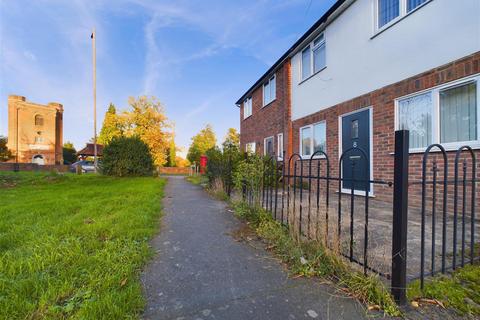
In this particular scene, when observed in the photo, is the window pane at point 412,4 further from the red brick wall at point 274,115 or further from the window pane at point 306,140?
the red brick wall at point 274,115

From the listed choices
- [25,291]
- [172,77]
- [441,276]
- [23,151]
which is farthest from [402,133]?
[23,151]

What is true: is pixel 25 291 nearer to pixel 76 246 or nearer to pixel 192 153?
pixel 76 246

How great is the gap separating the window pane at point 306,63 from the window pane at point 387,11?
3072mm

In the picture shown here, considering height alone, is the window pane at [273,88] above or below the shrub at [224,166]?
above

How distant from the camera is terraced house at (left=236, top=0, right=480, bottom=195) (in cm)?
442

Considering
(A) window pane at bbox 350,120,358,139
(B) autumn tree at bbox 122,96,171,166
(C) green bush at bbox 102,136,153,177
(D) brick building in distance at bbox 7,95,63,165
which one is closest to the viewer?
(A) window pane at bbox 350,120,358,139

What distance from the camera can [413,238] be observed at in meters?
3.23

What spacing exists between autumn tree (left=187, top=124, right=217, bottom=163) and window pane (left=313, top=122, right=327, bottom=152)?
29025 millimetres

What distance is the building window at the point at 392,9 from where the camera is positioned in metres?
5.29

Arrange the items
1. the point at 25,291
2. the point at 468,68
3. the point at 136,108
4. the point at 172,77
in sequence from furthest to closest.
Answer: the point at 136,108, the point at 172,77, the point at 468,68, the point at 25,291

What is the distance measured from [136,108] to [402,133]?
27.3 m

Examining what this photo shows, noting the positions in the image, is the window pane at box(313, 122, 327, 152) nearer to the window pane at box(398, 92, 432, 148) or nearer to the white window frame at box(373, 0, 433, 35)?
the window pane at box(398, 92, 432, 148)

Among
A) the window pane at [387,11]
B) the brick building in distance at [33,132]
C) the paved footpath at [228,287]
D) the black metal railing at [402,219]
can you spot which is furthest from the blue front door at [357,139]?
the brick building in distance at [33,132]

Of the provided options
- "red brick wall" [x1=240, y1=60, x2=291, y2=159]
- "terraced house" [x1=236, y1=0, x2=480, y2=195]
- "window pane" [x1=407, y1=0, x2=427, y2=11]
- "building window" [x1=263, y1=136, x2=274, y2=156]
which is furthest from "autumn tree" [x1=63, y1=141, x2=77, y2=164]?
"window pane" [x1=407, y1=0, x2=427, y2=11]
